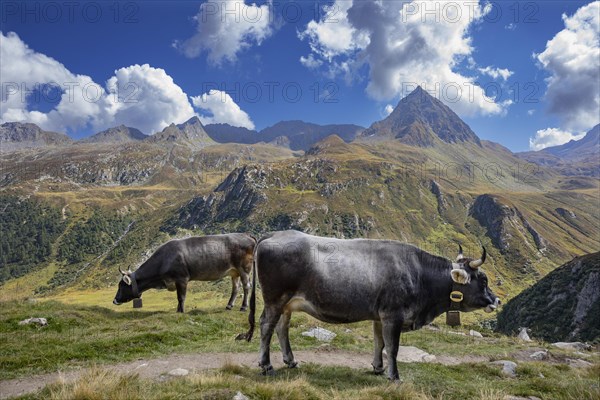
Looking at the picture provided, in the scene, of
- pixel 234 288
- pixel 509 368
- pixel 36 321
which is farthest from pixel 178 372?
pixel 234 288

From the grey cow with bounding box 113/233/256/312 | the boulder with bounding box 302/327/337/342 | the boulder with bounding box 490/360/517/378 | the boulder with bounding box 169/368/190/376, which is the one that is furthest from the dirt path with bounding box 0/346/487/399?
the grey cow with bounding box 113/233/256/312

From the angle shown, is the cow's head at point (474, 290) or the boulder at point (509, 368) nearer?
the cow's head at point (474, 290)

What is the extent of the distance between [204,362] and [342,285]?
5.66 metres

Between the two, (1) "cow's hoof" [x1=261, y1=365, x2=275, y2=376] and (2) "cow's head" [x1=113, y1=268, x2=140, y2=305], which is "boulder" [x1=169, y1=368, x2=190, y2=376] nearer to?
(1) "cow's hoof" [x1=261, y1=365, x2=275, y2=376]

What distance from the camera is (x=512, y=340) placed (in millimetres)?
22219

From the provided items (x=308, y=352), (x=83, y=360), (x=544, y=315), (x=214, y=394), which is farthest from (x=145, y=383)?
(x=544, y=315)

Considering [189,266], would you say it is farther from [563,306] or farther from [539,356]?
[563,306]

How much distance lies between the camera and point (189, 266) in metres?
22.7

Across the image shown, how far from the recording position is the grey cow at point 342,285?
36.2 feet

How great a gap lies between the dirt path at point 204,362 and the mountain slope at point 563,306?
3261 inches

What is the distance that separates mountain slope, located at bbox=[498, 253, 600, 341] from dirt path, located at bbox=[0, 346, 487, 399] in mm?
82840

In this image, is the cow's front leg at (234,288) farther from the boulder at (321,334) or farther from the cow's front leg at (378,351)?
the cow's front leg at (378,351)

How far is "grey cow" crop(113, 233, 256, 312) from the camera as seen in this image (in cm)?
2231

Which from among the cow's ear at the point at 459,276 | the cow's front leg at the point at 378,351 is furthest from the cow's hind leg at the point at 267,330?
the cow's ear at the point at 459,276
